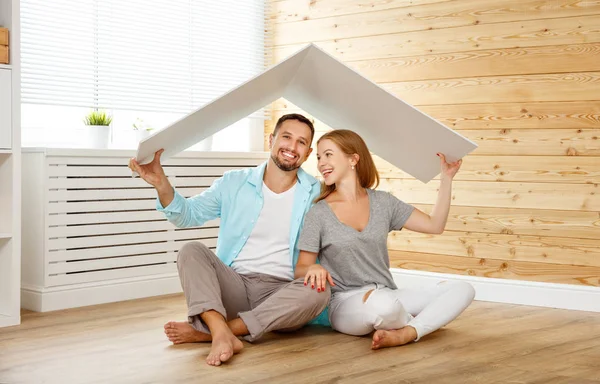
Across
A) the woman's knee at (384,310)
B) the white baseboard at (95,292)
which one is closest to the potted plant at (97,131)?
the white baseboard at (95,292)

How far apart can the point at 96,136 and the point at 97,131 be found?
0.9 inches

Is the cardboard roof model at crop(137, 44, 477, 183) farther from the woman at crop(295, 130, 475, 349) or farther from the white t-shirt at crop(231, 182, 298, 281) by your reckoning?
the white t-shirt at crop(231, 182, 298, 281)

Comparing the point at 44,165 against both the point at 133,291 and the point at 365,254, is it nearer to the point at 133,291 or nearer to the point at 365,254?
the point at 133,291

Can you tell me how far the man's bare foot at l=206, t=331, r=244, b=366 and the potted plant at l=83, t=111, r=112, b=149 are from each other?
4.94 feet

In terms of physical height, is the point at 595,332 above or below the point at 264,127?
below

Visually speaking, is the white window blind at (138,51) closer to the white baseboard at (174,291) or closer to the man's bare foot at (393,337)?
the white baseboard at (174,291)

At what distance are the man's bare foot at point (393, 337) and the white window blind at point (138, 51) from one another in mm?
1893

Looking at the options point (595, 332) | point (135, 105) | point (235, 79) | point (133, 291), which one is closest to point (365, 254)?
point (595, 332)

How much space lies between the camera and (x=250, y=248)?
2879 millimetres

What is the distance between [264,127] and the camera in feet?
15.3

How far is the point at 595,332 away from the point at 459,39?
5.06 feet

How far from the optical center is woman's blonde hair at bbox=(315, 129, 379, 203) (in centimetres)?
288

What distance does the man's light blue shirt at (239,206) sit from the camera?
2.88 meters

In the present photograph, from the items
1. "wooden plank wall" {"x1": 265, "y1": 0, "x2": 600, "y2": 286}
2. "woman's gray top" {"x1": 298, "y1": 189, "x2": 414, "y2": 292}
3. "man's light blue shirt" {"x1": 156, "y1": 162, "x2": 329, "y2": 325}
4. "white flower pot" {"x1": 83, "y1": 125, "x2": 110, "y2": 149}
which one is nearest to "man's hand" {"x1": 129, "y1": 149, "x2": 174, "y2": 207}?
"man's light blue shirt" {"x1": 156, "y1": 162, "x2": 329, "y2": 325}
